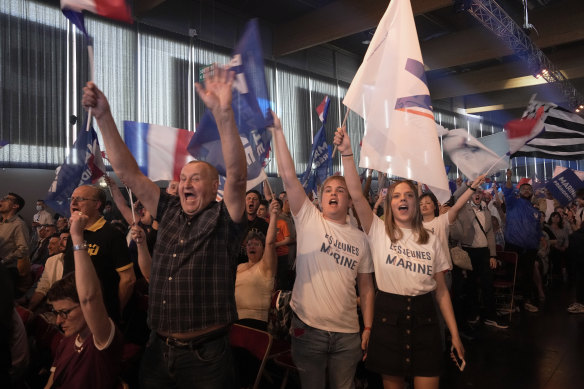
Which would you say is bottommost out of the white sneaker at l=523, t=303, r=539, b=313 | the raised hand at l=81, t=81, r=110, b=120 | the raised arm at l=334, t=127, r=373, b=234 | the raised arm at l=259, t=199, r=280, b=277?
the white sneaker at l=523, t=303, r=539, b=313

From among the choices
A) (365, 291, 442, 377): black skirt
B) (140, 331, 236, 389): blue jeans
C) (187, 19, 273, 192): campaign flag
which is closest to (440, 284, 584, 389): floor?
(365, 291, 442, 377): black skirt

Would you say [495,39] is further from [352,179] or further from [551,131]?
[352,179]

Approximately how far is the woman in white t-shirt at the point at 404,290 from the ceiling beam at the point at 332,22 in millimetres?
9313

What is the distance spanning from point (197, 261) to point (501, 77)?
19735 millimetres

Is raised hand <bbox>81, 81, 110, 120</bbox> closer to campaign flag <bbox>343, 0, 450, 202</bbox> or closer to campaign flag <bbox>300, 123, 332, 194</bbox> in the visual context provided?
campaign flag <bbox>343, 0, 450, 202</bbox>

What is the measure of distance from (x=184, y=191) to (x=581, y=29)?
14.4 m

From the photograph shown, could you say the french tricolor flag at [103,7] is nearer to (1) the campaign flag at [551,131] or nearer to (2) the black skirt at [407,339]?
(2) the black skirt at [407,339]

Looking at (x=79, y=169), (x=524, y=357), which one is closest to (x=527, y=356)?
(x=524, y=357)

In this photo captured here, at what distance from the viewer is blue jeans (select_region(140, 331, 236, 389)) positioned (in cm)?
199

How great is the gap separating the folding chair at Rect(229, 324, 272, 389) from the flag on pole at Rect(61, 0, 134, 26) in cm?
220

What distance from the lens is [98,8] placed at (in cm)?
226

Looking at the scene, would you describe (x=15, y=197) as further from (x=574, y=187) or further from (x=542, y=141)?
(x=574, y=187)

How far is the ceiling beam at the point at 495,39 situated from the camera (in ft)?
41.0

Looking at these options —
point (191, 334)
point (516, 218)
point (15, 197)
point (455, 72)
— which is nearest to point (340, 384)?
point (191, 334)
